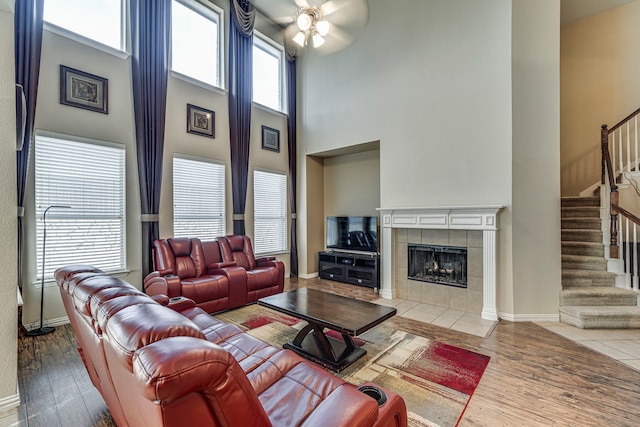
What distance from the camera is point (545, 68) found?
362 centimetres

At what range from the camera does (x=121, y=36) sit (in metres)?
4.03

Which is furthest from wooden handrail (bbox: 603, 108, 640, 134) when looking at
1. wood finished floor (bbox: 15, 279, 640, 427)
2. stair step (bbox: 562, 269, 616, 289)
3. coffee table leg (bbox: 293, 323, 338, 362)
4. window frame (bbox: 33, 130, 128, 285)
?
window frame (bbox: 33, 130, 128, 285)

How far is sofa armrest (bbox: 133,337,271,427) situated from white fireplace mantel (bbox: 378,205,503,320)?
3.78 meters

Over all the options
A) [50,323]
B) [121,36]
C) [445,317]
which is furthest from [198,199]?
[445,317]

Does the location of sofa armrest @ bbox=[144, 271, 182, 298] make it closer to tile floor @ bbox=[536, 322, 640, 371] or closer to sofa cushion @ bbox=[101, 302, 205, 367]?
sofa cushion @ bbox=[101, 302, 205, 367]

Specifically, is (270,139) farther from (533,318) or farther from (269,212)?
(533,318)

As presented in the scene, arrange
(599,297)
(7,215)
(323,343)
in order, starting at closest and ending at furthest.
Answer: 1. (7,215)
2. (323,343)
3. (599,297)

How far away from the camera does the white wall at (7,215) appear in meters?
1.92

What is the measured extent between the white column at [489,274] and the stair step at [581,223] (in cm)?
168

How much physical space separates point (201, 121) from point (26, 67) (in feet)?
6.80

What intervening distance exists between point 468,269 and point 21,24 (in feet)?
20.2

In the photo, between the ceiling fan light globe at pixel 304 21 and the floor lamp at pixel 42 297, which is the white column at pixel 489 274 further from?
the floor lamp at pixel 42 297

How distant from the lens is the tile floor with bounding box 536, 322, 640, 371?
2.69 metres

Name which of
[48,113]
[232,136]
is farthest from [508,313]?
[48,113]
